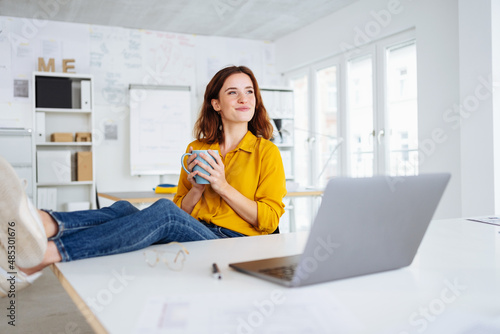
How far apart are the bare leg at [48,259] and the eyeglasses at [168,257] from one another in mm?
175

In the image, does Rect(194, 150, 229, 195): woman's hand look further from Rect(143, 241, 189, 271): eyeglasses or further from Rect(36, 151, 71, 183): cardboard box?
Rect(36, 151, 71, 183): cardboard box

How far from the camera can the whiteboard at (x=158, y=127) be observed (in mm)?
5551

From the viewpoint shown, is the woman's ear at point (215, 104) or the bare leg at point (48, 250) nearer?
the bare leg at point (48, 250)

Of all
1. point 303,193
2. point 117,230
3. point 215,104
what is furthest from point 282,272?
point 303,193

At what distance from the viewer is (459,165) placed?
3.75 m

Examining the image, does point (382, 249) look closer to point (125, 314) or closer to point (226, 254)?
point (226, 254)

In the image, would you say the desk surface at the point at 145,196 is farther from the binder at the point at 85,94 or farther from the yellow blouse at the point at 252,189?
the binder at the point at 85,94

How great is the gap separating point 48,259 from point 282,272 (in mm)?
472

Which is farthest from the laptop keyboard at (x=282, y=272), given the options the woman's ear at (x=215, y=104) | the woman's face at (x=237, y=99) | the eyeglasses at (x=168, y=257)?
the woman's ear at (x=215, y=104)

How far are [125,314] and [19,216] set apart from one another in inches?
14.4

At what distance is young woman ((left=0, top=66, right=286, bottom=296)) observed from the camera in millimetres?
871

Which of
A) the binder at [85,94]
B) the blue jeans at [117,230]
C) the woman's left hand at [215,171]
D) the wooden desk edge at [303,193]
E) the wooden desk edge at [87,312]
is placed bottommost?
the wooden desk edge at [87,312]

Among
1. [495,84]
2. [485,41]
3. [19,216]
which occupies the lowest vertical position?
[19,216]

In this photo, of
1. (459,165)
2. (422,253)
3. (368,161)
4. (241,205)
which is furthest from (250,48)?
(422,253)
